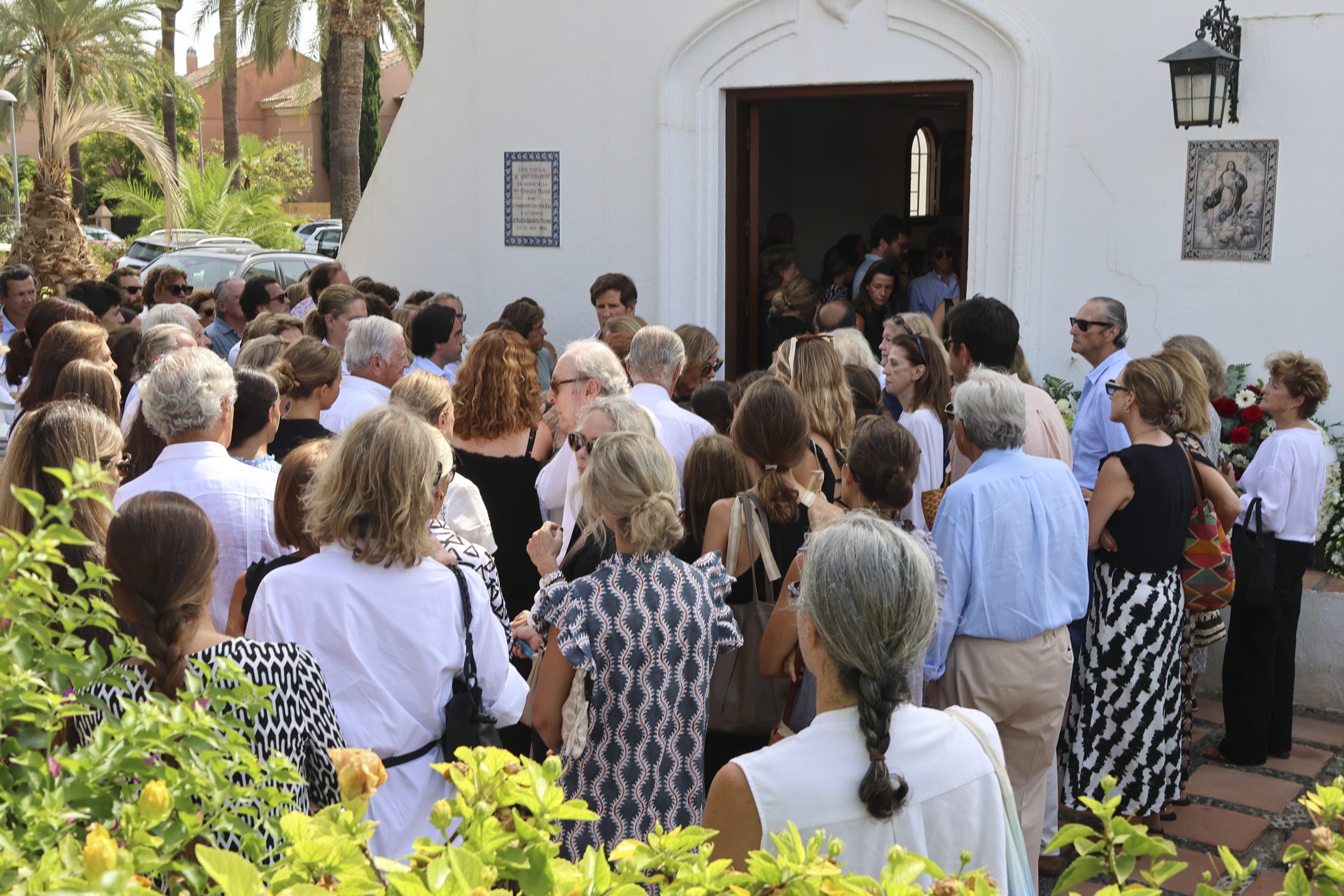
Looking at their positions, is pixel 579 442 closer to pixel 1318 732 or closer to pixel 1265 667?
pixel 1265 667

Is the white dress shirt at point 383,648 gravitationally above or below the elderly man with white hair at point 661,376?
below

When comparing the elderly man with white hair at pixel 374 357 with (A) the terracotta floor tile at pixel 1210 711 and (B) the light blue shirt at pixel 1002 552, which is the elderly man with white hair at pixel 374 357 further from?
Answer: (A) the terracotta floor tile at pixel 1210 711

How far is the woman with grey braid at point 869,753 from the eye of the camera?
7.52ft

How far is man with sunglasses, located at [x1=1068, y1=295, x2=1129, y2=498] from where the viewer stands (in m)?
5.97

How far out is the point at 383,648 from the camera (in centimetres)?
305

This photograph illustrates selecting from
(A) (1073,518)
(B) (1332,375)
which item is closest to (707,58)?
(B) (1332,375)

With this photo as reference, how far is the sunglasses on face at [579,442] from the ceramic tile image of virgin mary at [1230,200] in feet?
14.8

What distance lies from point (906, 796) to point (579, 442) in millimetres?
2237

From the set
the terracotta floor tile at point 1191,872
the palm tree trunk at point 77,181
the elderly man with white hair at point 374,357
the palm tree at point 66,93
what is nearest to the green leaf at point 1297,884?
the terracotta floor tile at point 1191,872

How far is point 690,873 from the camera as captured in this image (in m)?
1.57

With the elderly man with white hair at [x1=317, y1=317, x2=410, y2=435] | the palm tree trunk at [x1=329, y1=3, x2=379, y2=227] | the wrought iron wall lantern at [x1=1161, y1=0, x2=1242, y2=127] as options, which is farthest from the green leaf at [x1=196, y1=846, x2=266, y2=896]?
the palm tree trunk at [x1=329, y1=3, x2=379, y2=227]

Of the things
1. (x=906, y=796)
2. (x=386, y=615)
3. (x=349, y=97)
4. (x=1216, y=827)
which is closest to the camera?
(x=906, y=796)

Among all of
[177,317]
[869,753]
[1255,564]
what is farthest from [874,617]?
[177,317]

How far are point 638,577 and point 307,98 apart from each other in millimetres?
31332
